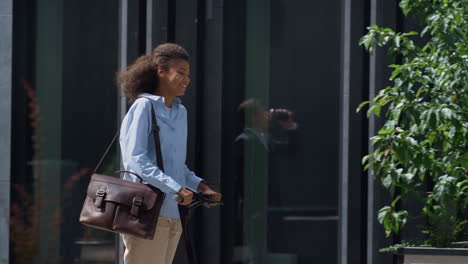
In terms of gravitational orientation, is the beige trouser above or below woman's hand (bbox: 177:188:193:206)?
below

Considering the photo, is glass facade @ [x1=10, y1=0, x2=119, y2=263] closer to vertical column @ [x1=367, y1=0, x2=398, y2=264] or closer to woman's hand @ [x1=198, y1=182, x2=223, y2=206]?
vertical column @ [x1=367, y1=0, x2=398, y2=264]

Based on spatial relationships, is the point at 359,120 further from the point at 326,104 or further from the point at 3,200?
the point at 3,200

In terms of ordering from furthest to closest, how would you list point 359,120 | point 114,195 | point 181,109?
1. point 359,120
2. point 181,109
3. point 114,195

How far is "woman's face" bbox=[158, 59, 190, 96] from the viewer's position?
5297mm

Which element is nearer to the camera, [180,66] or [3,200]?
[180,66]

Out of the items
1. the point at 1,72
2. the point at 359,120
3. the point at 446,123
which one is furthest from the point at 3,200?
the point at 446,123

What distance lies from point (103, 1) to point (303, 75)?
1827 millimetres

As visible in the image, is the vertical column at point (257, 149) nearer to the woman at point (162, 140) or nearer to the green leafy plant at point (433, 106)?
the green leafy plant at point (433, 106)

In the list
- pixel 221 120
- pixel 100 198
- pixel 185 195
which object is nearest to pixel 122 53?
pixel 221 120

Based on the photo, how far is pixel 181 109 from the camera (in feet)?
17.7

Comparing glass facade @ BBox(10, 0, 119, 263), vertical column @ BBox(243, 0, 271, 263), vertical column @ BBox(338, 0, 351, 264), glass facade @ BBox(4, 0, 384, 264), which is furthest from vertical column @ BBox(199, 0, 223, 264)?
vertical column @ BBox(338, 0, 351, 264)

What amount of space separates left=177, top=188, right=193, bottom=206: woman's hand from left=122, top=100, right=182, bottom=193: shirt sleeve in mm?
24

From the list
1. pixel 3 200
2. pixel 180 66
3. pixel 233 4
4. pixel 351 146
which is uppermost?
pixel 233 4

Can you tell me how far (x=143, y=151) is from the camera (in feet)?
16.4
